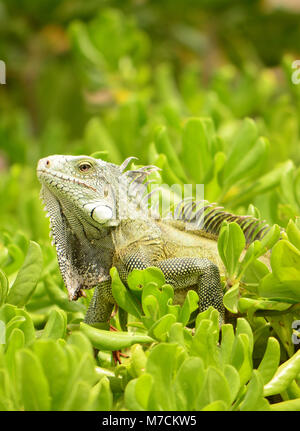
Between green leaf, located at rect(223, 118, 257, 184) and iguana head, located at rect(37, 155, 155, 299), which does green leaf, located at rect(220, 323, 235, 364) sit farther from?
green leaf, located at rect(223, 118, 257, 184)

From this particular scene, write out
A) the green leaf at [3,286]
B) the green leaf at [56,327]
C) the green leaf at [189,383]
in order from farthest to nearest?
the green leaf at [3,286], the green leaf at [56,327], the green leaf at [189,383]

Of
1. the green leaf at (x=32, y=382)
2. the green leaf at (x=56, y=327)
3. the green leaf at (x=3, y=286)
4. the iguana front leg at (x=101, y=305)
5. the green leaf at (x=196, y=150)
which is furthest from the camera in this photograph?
the green leaf at (x=196, y=150)

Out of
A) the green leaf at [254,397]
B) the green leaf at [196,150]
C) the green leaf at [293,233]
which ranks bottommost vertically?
the green leaf at [254,397]

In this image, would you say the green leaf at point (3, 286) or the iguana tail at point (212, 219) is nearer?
the green leaf at point (3, 286)

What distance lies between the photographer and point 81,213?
1841mm

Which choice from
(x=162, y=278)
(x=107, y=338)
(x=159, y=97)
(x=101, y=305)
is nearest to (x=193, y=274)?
(x=162, y=278)

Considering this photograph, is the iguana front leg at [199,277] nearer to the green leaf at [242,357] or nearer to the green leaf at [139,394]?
the green leaf at [242,357]

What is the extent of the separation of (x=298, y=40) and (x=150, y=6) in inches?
52.3

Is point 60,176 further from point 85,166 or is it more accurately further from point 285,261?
point 285,261

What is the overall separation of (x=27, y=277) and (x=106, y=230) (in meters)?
0.27

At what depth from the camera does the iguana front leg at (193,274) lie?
5.57 ft

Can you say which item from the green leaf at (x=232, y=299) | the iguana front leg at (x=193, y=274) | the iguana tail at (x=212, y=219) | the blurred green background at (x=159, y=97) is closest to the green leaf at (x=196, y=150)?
the blurred green background at (x=159, y=97)

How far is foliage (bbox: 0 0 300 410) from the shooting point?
1.28 m

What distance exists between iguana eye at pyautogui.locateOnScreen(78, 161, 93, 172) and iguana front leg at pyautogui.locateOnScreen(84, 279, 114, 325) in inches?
12.8
